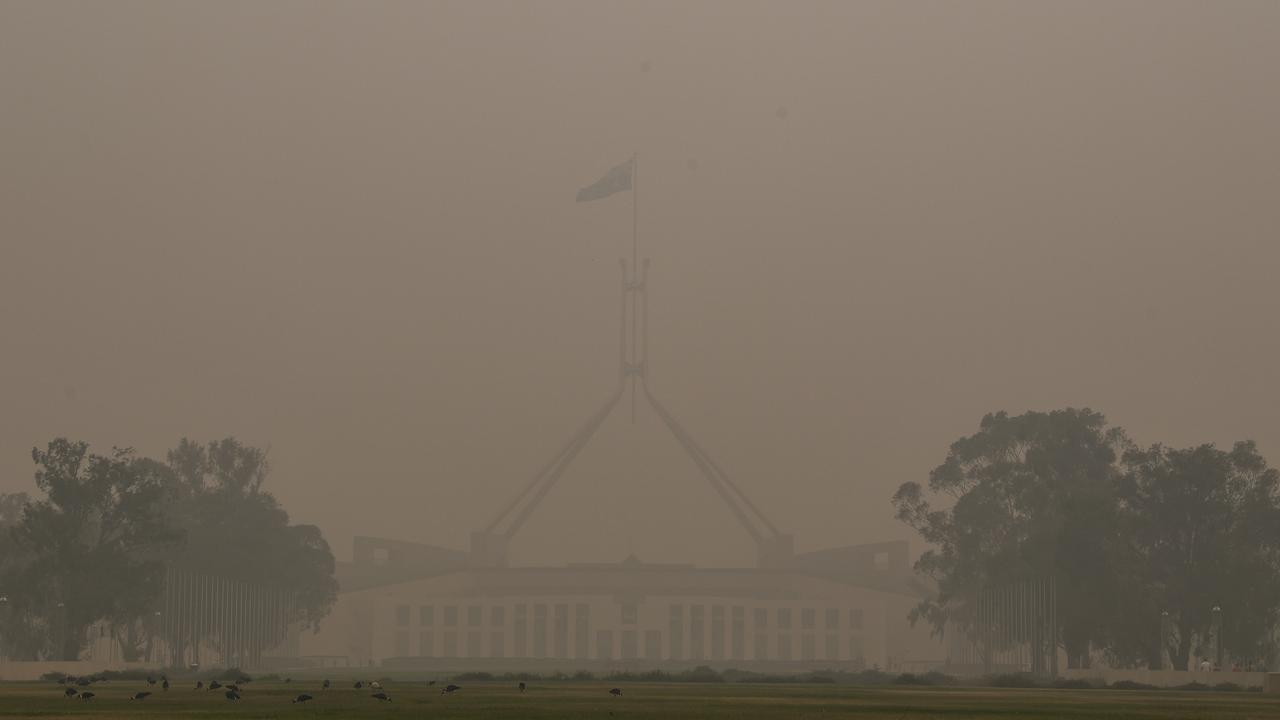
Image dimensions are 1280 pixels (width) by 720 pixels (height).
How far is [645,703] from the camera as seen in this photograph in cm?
5250

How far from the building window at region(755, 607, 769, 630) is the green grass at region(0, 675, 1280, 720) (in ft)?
334

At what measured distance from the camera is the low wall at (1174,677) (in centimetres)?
7550

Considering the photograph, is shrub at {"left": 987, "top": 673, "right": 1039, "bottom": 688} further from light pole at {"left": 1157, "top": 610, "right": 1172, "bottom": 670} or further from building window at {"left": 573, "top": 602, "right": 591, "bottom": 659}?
building window at {"left": 573, "top": 602, "right": 591, "bottom": 659}

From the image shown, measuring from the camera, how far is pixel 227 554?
4744 inches

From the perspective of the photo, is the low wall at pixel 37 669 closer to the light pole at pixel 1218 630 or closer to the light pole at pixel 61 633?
the light pole at pixel 61 633

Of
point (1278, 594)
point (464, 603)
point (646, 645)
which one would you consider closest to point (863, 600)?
point (646, 645)

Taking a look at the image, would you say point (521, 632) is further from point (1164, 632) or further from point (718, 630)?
point (1164, 632)

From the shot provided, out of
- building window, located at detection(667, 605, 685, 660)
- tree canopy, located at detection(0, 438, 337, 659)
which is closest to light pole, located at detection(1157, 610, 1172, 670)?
tree canopy, located at detection(0, 438, 337, 659)

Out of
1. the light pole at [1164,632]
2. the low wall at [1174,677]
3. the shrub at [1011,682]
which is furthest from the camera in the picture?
the light pole at [1164,632]

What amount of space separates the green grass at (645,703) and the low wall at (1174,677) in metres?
6.79

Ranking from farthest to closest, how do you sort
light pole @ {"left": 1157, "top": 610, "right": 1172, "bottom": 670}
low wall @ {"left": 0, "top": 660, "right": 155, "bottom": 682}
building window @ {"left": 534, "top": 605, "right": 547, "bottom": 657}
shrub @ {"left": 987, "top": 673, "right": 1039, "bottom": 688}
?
building window @ {"left": 534, "top": 605, "right": 547, "bottom": 657}
light pole @ {"left": 1157, "top": 610, "right": 1172, "bottom": 670}
low wall @ {"left": 0, "top": 660, "right": 155, "bottom": 682}
shrub @ {"left": 987, "top": 673, "right": 1039, "bottom": 688}

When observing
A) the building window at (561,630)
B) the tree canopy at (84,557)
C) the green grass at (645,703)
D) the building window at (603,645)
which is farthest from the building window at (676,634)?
the green grass at (645,703)

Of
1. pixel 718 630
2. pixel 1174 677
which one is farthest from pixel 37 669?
pixel 718 630

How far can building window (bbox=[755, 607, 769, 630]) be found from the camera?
171 metres
